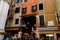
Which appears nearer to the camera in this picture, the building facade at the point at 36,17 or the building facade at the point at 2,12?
the building facade at the point at 36,17

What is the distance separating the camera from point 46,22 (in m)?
16.7

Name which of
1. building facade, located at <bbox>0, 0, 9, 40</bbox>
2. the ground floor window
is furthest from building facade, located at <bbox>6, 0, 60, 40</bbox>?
building facade, located at <bbox>0, 0, 9, 40</bbox>

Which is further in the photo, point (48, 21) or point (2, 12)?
point (2, 12)

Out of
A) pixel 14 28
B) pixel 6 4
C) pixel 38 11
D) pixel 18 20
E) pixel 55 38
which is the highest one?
pixel 6 4

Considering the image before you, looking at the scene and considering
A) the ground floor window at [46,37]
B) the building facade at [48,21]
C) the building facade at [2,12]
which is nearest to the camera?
the building facade at [48,21]

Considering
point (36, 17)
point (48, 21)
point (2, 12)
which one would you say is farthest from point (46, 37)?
point (2, 12)

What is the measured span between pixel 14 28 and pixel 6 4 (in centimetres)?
379

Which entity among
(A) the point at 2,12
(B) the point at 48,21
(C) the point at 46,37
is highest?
(A) the point at 2,12

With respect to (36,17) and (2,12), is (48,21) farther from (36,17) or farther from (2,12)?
(2,12)

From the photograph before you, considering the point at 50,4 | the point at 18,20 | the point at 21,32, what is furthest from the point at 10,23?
the point at 50,4

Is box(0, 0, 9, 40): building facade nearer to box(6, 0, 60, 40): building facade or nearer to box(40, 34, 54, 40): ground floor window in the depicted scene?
box(6, 0, 60, 40): building facade

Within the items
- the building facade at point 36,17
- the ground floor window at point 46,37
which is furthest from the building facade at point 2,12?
the ground floor window at point 46,37

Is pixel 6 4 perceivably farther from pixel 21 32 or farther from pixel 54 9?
pixel 54 9

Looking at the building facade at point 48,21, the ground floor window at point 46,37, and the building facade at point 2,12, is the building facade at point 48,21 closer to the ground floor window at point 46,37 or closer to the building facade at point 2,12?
the ground floor window at point 46,37
